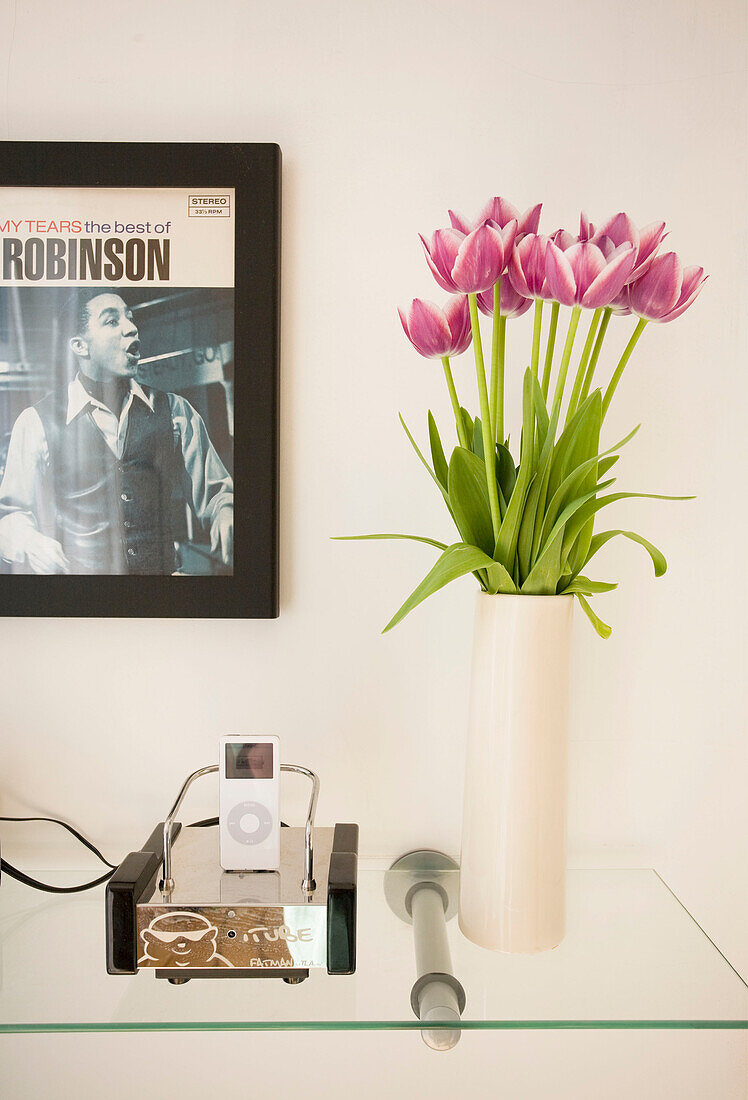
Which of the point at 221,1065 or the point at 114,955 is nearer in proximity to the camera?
the point at 114,955

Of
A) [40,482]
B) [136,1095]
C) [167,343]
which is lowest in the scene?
[136,1095]

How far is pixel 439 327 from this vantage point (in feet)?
1.91

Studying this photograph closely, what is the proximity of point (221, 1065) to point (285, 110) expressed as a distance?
869 mm

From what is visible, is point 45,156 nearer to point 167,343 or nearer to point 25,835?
point 167,343

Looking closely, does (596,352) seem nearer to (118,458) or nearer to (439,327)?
(439,327)

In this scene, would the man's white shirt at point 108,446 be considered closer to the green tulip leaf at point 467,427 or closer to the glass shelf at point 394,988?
the green tulip leaf at point 467,427

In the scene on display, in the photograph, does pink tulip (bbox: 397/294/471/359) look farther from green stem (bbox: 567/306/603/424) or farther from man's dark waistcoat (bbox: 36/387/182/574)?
man's dark waistcoat (bbox: 36/387/182/574)

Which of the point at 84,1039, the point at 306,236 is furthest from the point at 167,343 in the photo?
the point at 84,1039

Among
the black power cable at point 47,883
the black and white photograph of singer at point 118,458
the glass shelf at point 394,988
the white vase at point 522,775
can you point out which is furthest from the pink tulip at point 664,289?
the black power cable at point 47,883

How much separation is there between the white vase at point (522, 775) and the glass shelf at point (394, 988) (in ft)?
0.11

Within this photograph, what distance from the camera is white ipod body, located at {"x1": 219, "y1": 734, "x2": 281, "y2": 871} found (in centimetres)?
58

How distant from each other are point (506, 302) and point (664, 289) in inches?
4.3

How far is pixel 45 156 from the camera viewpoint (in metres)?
0.70

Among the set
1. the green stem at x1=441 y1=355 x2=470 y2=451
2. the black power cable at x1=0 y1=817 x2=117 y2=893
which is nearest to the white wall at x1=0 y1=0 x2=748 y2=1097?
the black power cable at x1=0 y1=817 x2=117 y2=893
